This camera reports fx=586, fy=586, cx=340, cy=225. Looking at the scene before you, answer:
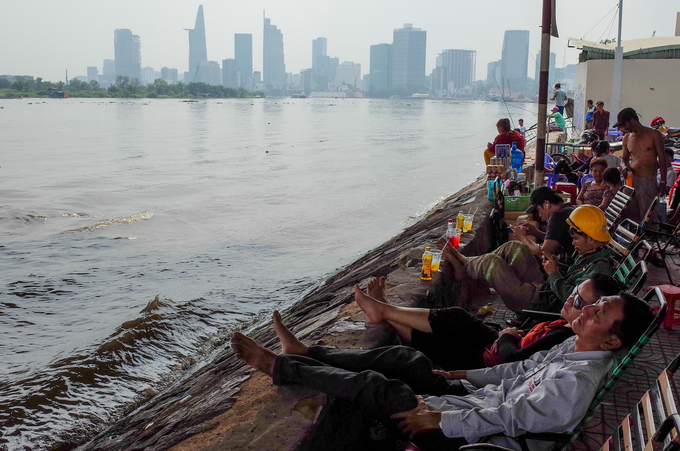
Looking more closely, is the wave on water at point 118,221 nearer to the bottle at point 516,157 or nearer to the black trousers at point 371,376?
the bottle at point 516,157

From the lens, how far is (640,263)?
3.71 meters

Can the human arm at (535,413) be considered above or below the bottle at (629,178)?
below

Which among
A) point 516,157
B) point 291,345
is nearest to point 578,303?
point 291,345

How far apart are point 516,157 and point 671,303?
4.61 meters

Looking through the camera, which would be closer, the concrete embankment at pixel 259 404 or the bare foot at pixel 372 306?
the concrete embankment at pixel 259 404

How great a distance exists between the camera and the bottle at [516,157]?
8.69m

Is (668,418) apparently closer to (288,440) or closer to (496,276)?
(288,440)

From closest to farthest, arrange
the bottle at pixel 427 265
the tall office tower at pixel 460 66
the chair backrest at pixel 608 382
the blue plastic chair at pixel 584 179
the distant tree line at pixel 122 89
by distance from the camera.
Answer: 1. the chair backrest at pixel 608 382
2. the bottle at pixel 427 265
3. the blue plastic chair at pixel 584 179
4. the tall office tower at pixel 460 66
5. the distant tree line at pixel 122 89

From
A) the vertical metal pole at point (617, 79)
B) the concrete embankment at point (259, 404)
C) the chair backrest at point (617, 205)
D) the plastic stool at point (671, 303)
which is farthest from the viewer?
the vertical metal pole at point (617, 79)

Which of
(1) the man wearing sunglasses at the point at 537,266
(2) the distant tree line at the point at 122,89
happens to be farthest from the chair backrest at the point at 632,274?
(2) the distant tree line at the point at 122,89

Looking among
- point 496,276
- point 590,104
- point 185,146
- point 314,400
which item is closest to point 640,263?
point 496,276

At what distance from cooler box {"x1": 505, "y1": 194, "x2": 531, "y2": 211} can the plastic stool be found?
91.6 inches

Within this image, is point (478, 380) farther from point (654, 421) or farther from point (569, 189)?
point (569, 189)

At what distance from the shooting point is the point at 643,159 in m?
7.22
